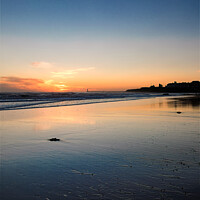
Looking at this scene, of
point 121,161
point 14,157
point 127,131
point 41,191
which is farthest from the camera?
point 127,131

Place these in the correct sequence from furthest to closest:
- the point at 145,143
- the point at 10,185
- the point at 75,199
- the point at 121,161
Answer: the point at 145,143, the point at 121,161, the point at 10,185, the point at 75,199

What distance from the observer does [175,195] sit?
4.78 m

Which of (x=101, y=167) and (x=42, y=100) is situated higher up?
(x=42, y=100)

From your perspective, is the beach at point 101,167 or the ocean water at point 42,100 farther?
the ocean water at point 42,100

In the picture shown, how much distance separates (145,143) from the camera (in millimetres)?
9281

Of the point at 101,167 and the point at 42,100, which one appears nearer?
the point at 101,167

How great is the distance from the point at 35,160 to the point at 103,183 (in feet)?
10.3

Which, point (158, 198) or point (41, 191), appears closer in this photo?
point (158, 198)

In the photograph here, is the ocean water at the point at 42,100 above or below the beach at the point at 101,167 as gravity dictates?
above

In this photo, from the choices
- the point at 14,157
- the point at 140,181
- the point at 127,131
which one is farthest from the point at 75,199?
the point at 127,131

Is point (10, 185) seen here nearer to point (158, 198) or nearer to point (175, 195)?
point (158, 198)

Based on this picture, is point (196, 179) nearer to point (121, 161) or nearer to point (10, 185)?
point (121, 161)

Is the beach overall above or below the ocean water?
below

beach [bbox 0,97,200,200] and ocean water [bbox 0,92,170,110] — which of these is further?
ocean water [bbox 0,92,170,110]
